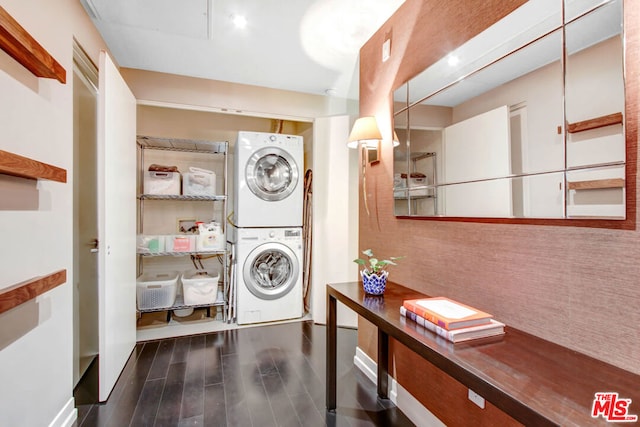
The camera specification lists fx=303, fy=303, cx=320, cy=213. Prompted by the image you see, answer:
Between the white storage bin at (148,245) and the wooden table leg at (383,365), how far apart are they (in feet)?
7.34

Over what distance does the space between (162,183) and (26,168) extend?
1.95 meters

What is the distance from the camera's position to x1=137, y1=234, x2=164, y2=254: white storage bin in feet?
9.46

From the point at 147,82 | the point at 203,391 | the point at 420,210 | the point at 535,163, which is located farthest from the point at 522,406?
the point at 147,82

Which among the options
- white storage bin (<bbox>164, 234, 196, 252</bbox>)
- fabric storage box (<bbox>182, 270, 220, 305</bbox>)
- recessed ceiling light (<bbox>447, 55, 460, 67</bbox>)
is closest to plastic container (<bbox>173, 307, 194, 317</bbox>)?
fabric storage box (<bbox>182, 270, 220, 305</bbox>)

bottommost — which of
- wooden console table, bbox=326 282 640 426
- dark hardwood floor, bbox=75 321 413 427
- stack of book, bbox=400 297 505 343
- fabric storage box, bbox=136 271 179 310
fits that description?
dark hardwood floor, bbox=75 321 413 427

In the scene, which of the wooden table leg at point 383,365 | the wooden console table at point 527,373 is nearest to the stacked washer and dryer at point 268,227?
the wooden table leg at point 383,365

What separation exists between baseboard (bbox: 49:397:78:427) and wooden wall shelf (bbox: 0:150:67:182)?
1.19 metres

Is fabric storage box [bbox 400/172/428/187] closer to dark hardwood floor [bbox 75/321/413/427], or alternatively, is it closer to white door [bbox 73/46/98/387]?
dark hardwood floor [bbox 75/321/413/427]

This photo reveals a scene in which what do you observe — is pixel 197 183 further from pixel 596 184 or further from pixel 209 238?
pixel 596 184

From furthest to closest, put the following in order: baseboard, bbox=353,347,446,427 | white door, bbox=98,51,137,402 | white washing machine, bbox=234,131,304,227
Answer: white washing machine, bbox=234,131,304,227 < white door, bbox=98,51,137,402 < baseboard, bbox=353,347,446,427

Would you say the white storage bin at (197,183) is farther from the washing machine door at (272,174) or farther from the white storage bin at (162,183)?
the washing machine door at (272,174)

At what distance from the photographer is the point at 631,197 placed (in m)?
0.85

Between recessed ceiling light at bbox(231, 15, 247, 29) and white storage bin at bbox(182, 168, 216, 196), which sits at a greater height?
recessed ceiling light at bbox(231, 15, 247, 29)

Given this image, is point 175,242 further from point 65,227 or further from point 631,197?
point 631,197
